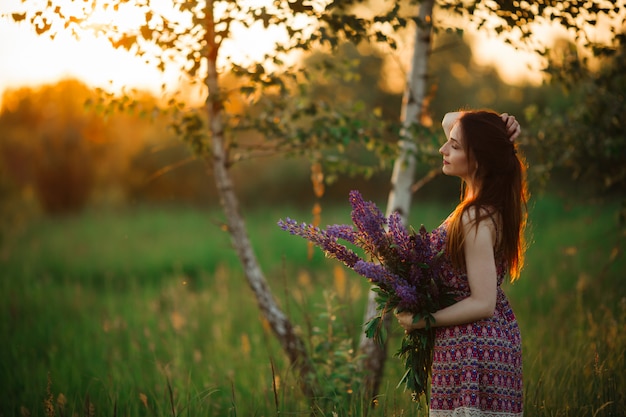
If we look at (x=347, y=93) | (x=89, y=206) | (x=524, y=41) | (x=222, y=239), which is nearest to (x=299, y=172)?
(x=347, y=93)

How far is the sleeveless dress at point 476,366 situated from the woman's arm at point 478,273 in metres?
0.11

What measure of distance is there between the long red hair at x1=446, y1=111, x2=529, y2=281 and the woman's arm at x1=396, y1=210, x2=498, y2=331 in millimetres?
81

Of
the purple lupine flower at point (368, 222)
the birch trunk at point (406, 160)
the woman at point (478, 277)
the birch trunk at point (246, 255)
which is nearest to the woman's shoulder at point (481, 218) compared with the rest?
the woman at point (478, 277)

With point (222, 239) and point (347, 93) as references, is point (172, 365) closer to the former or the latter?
point (222, 239)

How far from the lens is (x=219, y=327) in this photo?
639cm

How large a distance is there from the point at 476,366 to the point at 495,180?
741 millimetres

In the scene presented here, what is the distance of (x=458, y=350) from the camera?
235 centimetres

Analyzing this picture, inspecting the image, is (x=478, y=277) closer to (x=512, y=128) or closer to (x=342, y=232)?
(x=342, y=232)

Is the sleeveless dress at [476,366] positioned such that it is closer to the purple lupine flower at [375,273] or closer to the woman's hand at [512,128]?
the purple lupine flower at [375,273]

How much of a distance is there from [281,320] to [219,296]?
3.80 metres

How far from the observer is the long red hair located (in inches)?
92.5

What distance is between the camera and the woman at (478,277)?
2.26m

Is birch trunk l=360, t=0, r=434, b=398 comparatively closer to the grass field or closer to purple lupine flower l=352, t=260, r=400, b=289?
the grass field

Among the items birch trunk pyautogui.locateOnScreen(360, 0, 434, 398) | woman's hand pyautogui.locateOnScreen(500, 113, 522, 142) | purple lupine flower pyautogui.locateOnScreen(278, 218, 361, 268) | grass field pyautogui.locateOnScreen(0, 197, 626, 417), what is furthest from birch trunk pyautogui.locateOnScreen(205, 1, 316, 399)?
woman's hand pyautogui.locateOnScreen(500, 113, 522, 142)
